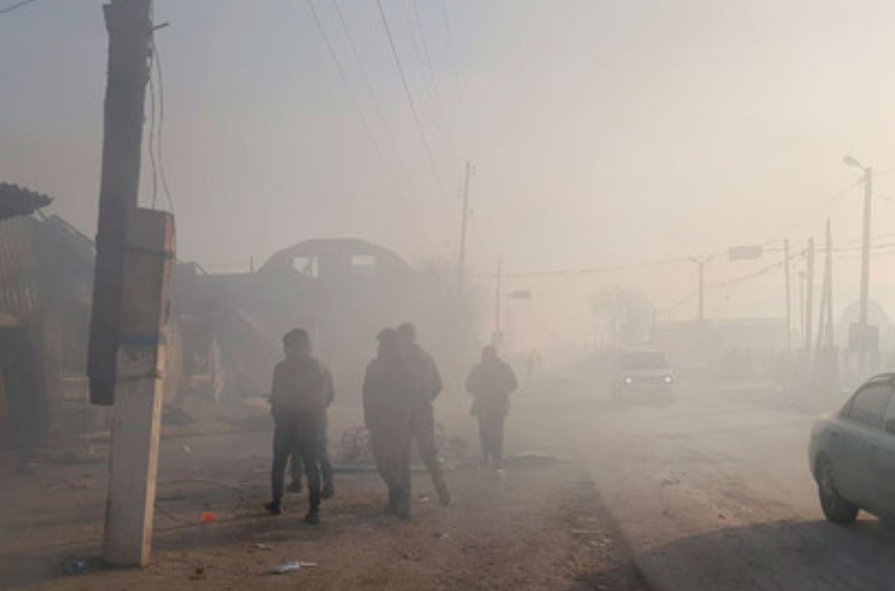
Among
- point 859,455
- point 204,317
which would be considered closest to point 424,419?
point 859,455

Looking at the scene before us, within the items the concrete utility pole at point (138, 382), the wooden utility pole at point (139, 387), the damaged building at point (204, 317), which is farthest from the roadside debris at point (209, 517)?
the damaged building at point (204, 317)

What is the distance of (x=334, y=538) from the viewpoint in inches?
358

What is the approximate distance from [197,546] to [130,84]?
14.3ft

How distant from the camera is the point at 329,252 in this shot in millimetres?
49688

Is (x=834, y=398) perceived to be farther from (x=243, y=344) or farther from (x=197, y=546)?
(x=197, y=546)

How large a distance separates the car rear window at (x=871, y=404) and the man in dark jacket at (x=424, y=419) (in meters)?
4.53

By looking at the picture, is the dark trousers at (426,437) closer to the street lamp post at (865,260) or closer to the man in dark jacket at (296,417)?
the man in dark jacket at (296,417)

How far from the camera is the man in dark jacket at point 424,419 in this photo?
36.9 ft

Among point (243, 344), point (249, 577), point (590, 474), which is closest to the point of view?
point (249, 577)

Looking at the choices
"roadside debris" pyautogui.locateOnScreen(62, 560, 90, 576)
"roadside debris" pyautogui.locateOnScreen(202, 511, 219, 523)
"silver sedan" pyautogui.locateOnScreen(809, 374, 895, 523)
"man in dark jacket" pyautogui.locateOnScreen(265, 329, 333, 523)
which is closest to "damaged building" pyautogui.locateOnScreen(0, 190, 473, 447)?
"man in dark jacket" pyautogui.locateOnScreen(265, 329, 333, 523)

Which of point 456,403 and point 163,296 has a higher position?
point 163,296

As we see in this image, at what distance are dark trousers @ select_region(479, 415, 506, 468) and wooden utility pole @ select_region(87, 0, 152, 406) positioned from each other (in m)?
A: 7.36

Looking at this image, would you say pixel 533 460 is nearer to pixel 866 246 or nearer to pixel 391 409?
pixel 391 409

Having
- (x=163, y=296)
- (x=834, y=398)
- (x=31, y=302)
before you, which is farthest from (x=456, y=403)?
(x=163, y=296)
